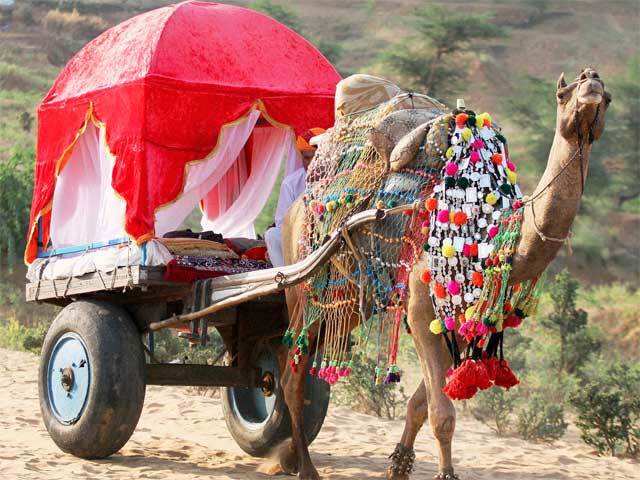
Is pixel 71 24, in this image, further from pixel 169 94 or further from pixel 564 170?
pixel 564 170

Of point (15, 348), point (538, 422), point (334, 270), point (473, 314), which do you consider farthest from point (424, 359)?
point (15, 348)

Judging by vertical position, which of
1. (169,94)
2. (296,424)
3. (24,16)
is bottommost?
(296,424)

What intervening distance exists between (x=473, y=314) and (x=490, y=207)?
547 mm

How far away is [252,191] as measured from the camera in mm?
8047

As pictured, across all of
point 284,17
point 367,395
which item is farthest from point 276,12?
point 367,395

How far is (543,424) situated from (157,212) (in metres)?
5.14

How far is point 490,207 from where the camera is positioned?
215 inches

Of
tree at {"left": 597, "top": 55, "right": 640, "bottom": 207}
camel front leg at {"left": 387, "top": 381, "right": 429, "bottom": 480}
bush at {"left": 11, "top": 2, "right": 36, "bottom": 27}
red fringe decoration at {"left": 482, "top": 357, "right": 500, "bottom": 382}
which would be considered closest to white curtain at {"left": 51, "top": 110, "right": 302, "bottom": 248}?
camel front leg at {"left": 387, "top": 381, "right": 429, "bottom": 480}

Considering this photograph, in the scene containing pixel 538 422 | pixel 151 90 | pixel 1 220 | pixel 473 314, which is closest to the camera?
pixel 473 314

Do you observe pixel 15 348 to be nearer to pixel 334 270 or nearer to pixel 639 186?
pixel 334 270

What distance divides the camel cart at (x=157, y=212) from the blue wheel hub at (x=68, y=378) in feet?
0.04

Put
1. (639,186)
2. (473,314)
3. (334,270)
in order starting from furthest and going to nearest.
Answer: (639,186) < (334,270) < (473,314)

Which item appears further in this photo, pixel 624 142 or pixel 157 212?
pixel 624 142

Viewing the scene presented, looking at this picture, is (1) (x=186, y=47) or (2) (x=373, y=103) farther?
(1) (x=186, y=47)
